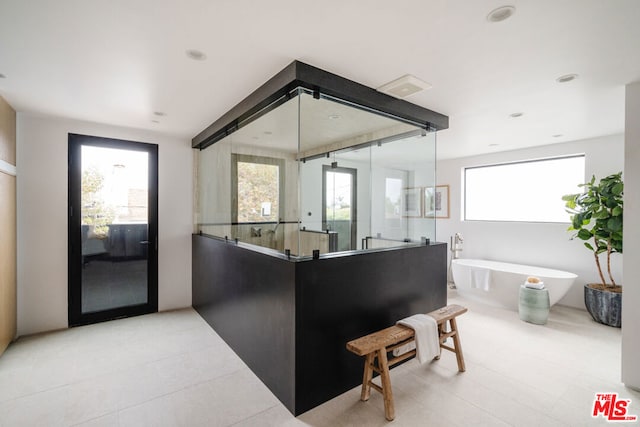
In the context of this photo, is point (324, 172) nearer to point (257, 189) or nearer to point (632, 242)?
point (257, 189)

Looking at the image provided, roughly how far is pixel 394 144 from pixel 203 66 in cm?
194

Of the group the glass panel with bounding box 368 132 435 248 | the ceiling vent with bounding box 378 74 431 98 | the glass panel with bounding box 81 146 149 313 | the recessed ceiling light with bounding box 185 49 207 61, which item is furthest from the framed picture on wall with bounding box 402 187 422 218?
the glass panel with bounding box 81 146 149 313

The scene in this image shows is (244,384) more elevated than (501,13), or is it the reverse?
(501,13)

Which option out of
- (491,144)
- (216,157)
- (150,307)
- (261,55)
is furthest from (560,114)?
(150,307)

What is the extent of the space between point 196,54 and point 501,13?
1898 millimetres

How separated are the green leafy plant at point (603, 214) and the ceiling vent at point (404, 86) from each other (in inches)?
120

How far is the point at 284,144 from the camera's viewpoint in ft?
8.46

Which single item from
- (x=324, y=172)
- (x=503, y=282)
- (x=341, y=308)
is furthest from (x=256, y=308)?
(x=503, y=282)

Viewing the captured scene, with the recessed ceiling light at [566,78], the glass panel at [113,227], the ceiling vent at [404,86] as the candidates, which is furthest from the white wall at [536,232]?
the glass panel at [113,227]

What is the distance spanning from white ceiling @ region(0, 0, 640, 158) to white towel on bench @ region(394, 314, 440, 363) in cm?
203

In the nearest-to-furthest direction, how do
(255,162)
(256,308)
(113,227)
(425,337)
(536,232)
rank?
(425,337) < (256,308) < (255,162) < (113,227) < (536,232)

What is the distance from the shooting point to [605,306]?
375cm

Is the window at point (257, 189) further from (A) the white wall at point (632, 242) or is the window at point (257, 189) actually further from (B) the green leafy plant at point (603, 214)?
(B) the green leafy plant at point (603, 214)

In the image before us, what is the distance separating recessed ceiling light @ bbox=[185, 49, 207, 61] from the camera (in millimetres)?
2018
